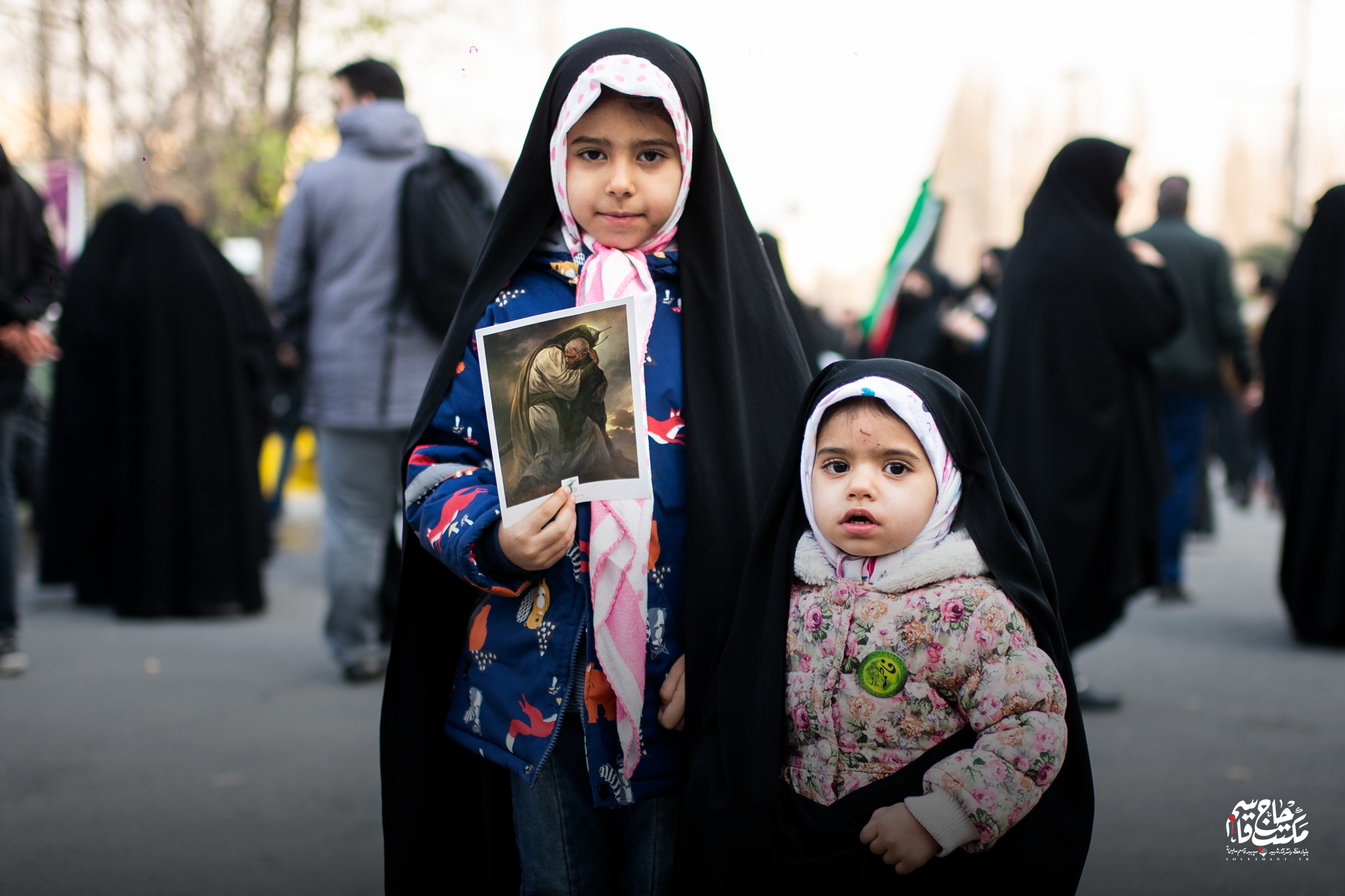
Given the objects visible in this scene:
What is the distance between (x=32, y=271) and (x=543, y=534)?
11.8ft

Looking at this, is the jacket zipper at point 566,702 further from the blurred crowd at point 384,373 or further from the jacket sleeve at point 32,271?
the jacket sleeve at point 32,271

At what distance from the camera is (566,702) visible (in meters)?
1.96

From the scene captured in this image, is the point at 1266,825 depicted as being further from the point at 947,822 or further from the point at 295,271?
the point at 295,271

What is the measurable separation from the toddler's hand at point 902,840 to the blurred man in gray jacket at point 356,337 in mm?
3315

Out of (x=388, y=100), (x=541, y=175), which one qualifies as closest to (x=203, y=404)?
(x=388, y=100)

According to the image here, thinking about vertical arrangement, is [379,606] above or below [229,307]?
A: below

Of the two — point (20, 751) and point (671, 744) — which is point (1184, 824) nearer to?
point (671, 744)

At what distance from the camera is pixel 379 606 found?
5.37m

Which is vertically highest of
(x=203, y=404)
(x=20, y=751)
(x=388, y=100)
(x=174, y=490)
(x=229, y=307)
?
(x=388, y=100)

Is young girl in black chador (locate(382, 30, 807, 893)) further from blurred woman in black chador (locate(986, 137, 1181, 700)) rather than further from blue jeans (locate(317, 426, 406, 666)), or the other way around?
blurred woman in black chador (locate(986, 137, 1181, 700))

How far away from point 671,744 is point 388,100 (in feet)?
12.9

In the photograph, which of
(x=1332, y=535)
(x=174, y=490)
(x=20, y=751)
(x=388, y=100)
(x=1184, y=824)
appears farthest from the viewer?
(x=174, y=490)

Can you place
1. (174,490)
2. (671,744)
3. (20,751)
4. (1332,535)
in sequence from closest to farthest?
(671,744) < (20,751) < (1332,535) < (174,490)

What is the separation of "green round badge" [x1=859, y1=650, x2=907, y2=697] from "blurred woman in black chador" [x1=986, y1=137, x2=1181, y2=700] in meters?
3.03
